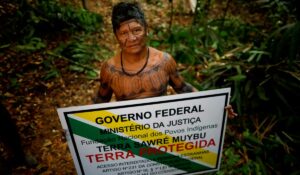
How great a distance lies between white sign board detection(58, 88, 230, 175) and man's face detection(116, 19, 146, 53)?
0.32 m

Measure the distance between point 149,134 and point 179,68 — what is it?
2.63 metres

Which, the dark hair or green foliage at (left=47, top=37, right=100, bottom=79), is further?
green foliage at (left=47, top=37, right=100, bottom=79)

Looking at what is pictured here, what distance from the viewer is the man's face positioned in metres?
1.44

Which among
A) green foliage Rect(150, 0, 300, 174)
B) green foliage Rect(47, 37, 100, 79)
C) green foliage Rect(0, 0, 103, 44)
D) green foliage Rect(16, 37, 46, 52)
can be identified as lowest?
green foliage Rect(150, 0, 300, 174)

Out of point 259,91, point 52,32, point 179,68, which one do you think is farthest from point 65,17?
point 259,91

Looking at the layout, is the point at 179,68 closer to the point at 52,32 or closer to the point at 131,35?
the point at 52,32

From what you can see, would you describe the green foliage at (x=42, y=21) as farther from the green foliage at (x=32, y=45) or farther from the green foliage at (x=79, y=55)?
the green foliage at (x=79, y=55)

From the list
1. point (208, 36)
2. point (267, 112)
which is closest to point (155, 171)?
point (267, 112)

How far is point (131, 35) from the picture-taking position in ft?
4.74

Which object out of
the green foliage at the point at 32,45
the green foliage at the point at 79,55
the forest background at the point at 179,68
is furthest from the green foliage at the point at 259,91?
the green foliage at the point at 32,45

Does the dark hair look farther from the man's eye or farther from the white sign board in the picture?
the white sign board

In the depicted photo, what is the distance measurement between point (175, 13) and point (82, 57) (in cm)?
266

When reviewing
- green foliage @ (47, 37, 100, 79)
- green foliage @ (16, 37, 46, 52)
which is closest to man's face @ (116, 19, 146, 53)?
green foliage @ (47, 37, 100, 79)

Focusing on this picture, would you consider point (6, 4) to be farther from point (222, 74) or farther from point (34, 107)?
point (222, 74)
